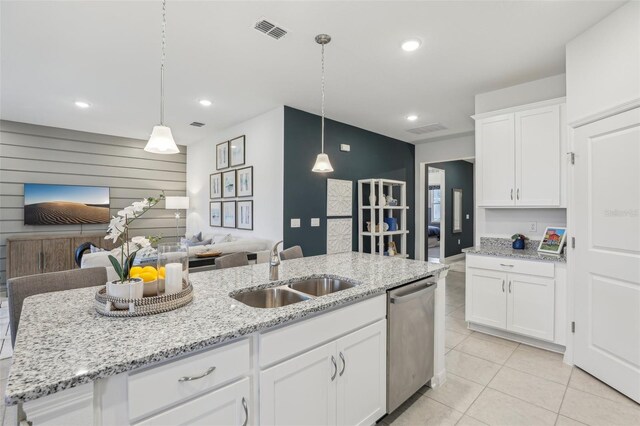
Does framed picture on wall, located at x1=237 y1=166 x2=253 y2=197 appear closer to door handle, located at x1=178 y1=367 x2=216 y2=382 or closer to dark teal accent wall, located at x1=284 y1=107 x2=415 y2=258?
dark teal accent wall, located at x1=284 y1=107 x2=415 y2=258

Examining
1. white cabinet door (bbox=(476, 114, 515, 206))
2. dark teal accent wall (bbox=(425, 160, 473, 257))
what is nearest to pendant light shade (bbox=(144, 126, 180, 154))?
white cabinet door (bbox=(476, 114, 515, 206))

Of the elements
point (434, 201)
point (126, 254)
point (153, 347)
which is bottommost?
point (153, 347)

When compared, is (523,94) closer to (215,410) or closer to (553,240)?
(553,240)

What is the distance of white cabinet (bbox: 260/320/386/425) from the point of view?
4.43ft

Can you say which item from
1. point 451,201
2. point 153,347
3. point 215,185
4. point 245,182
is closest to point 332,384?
point 153,347

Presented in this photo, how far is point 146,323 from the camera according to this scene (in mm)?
1258

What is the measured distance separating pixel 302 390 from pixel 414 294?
37.5 inches

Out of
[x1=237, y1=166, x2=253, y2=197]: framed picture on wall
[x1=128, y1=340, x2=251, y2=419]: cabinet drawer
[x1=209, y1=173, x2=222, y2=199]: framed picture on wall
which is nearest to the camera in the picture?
[x1=128, y1=340, x2=251, y2=419]: cabinet drawer

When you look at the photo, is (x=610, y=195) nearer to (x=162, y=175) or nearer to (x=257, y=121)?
(x=257, y=121)

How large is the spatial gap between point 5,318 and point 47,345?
13.6 ft

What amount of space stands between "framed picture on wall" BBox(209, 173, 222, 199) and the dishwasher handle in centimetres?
443

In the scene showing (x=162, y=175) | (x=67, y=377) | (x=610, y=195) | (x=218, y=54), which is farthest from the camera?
(x=162, y=175)

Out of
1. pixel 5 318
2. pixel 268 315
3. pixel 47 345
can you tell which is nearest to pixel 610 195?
pixel 268 315

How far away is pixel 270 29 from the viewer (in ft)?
8.16
